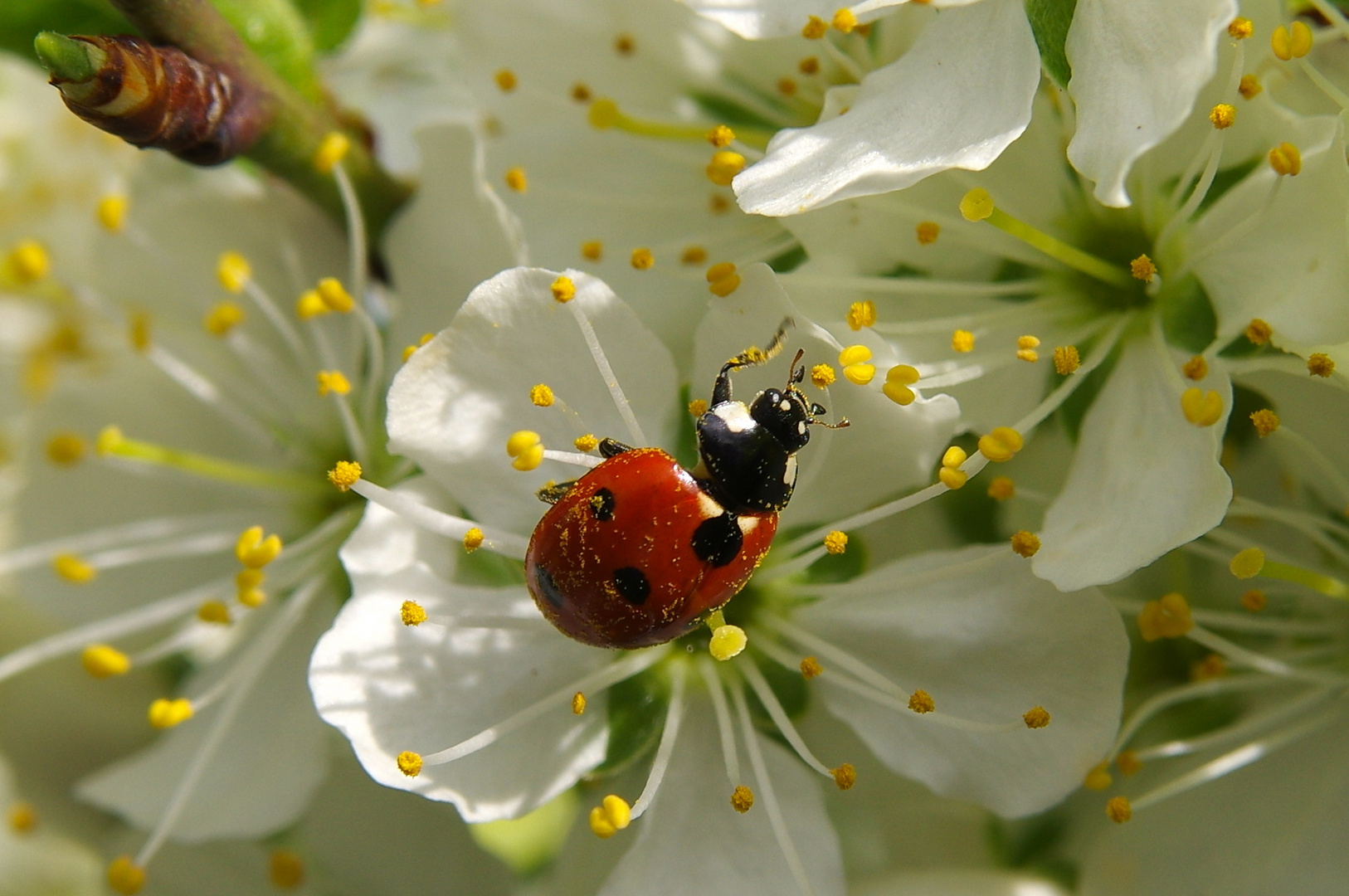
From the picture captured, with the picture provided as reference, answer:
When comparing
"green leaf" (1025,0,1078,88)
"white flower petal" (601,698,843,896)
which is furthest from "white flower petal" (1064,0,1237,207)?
"white flower petal" (601,698,843,896)

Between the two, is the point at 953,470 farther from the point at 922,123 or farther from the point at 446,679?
the point at 446,679

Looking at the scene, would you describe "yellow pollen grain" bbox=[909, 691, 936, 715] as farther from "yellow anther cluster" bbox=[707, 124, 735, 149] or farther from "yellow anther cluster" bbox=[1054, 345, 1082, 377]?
"yellow anther cluster" bbox=[707, 124, 735, 149]

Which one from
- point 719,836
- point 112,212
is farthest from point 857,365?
point 112,212

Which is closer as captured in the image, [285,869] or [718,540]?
[718,540]

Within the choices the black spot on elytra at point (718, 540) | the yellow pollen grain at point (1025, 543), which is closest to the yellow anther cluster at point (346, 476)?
the black spot on elytra at point (718, 540)

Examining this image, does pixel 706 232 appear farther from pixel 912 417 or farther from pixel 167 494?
pixel 167 494

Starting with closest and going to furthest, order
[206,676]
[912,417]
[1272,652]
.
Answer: [912,417] < [1272,652] < [206,676]

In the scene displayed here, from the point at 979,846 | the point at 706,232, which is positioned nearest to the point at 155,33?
the point at 706,232
